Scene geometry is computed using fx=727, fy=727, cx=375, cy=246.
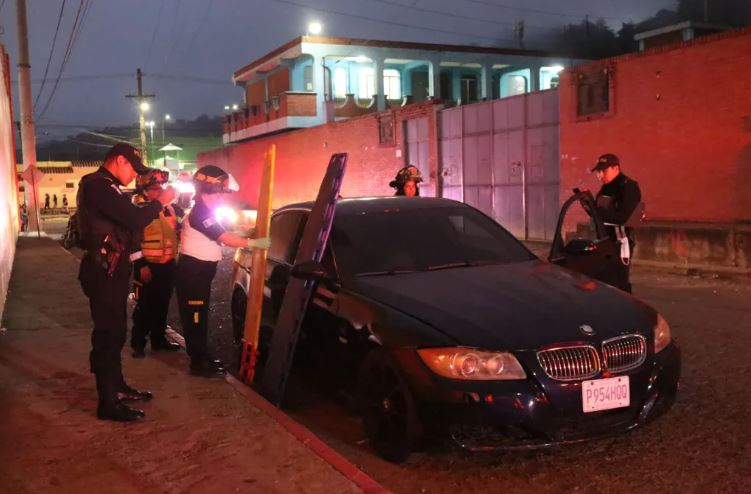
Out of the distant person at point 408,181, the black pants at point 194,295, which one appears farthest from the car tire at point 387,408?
the distant person at point 408,181

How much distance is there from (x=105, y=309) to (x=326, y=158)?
2238 centimetres

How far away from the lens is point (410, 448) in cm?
389

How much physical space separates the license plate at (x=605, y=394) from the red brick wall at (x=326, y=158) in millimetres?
16028

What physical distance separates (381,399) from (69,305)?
258 inches

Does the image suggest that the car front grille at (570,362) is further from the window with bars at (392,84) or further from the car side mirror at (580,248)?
the window with bars at (392,84)

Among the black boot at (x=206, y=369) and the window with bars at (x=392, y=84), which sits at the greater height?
the window with bars at (x=392, y=84)

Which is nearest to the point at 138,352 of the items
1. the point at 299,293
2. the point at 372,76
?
the point at 299,293

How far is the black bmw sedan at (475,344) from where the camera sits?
3633 mm

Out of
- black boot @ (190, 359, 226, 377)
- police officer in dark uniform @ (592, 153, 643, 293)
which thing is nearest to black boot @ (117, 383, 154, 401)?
black boot @ (190, 359, 226, 377)

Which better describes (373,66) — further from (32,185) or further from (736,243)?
(736,243)

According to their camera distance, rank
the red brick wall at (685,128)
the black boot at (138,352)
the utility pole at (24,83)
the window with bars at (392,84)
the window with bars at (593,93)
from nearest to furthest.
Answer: the black boot at (138,352)
the red brick wall at (685,128)
the window with bars at (593,93)
the utility pole at (24,83)
the window with bars at (392,84)

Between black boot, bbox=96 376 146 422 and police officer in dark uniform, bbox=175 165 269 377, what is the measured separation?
102 centimetres

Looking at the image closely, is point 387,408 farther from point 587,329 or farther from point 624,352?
point 624,352

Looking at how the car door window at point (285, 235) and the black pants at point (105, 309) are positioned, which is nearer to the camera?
the black pants at point (105, 309)
